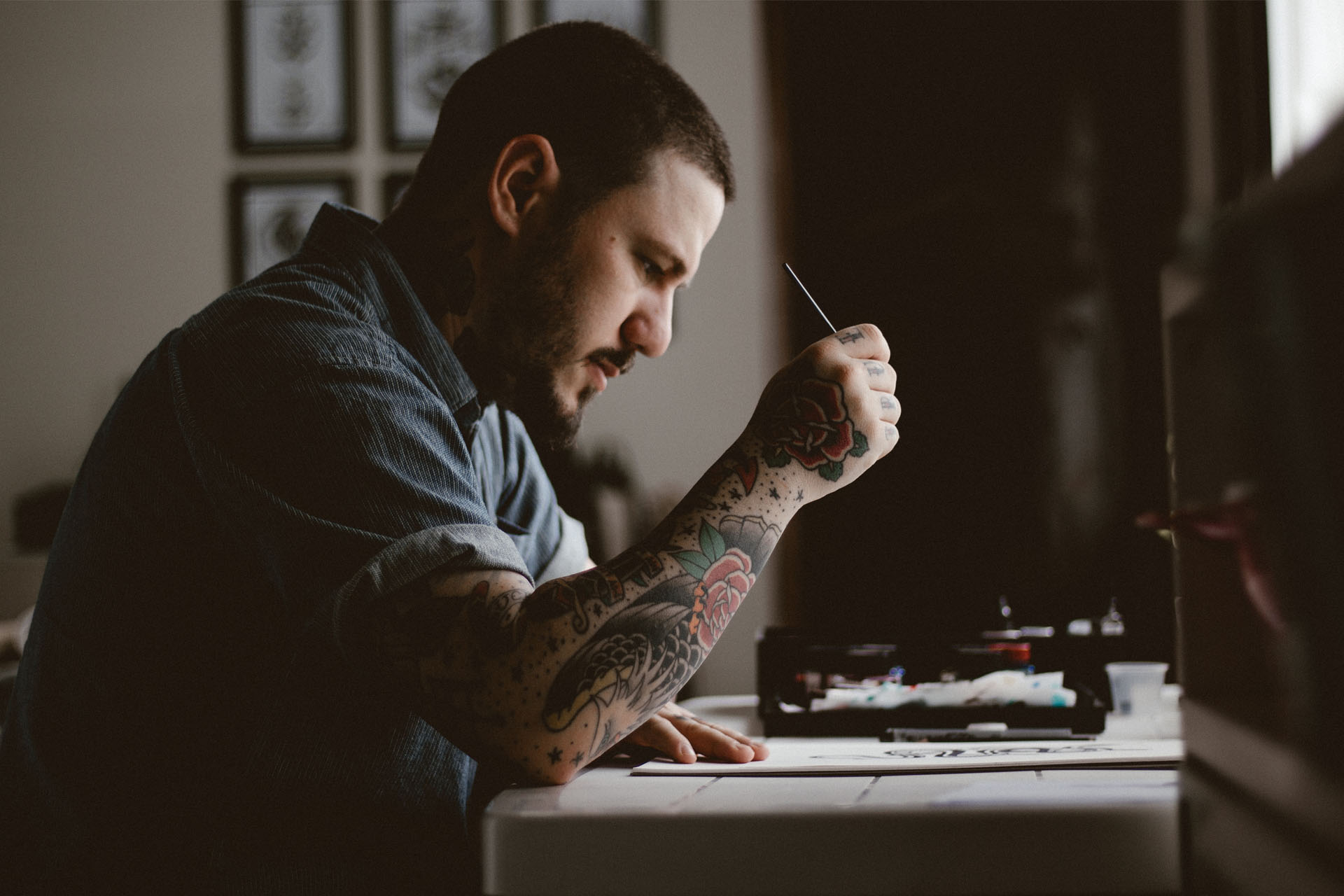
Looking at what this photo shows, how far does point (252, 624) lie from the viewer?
2.74 ft

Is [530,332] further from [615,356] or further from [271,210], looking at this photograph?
[271,210]

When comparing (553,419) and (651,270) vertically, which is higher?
(651,270)

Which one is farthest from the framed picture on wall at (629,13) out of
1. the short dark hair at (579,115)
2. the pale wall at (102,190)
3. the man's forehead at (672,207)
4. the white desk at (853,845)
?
the white desk at (853,845)

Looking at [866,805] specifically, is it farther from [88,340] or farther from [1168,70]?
[88,340]

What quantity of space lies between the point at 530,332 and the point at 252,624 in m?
0.38

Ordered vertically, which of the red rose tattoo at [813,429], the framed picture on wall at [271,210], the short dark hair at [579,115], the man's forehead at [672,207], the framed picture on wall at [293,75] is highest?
the framed picture on wall at [293,75]

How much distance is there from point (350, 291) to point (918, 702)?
65cm

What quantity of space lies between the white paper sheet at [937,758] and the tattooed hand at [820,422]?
20 centimetres

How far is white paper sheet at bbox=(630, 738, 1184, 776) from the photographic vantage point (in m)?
0.70

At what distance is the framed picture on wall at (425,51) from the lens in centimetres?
301

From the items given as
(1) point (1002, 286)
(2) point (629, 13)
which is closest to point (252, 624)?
(1) point (1002, 286)

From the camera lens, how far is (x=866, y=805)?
54 cm

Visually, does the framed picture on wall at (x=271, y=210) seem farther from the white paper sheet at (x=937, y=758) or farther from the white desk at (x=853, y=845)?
the white desk at (x=853, y=845)

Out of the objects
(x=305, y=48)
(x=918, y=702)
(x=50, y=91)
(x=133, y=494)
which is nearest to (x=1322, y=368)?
(x=918, y=702)
